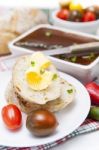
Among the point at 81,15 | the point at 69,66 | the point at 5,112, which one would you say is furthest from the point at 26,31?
the point at 5,112

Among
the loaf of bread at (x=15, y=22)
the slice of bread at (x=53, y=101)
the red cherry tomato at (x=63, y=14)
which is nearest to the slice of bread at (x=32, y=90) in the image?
the slice of bread at (x=53, y=101)

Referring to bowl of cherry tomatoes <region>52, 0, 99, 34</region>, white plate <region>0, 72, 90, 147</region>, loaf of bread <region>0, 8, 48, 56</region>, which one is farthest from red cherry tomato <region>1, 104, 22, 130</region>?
bowl of cherry tomatoes <region>52, 0, 99, 34</region>

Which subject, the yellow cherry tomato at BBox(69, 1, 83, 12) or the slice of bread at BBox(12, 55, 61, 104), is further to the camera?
the yellow cherry tomato at BBox(69, 1, 83, 12)

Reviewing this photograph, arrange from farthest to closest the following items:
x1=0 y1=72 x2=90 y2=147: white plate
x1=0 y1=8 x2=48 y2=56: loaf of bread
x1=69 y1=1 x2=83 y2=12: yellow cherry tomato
→ x1=69 y1=1 x2=83 y2=12: yellow cherry tomato, x1=0 y1=8 x2=48 y2=56: loaf of bread, x1=0 y1=72 x2=90 y2=147: white plate

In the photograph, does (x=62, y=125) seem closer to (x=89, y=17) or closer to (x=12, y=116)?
(x=12, y=116)

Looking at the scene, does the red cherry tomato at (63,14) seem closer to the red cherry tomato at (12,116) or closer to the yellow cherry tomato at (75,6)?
the yellow cherry tomato at (75,6)

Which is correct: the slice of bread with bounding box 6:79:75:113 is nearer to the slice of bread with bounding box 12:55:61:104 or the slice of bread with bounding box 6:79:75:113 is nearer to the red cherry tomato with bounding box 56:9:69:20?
the slice of bread with bounding box 12:55:61:104

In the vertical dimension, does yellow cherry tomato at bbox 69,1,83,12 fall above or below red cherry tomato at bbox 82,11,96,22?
above
